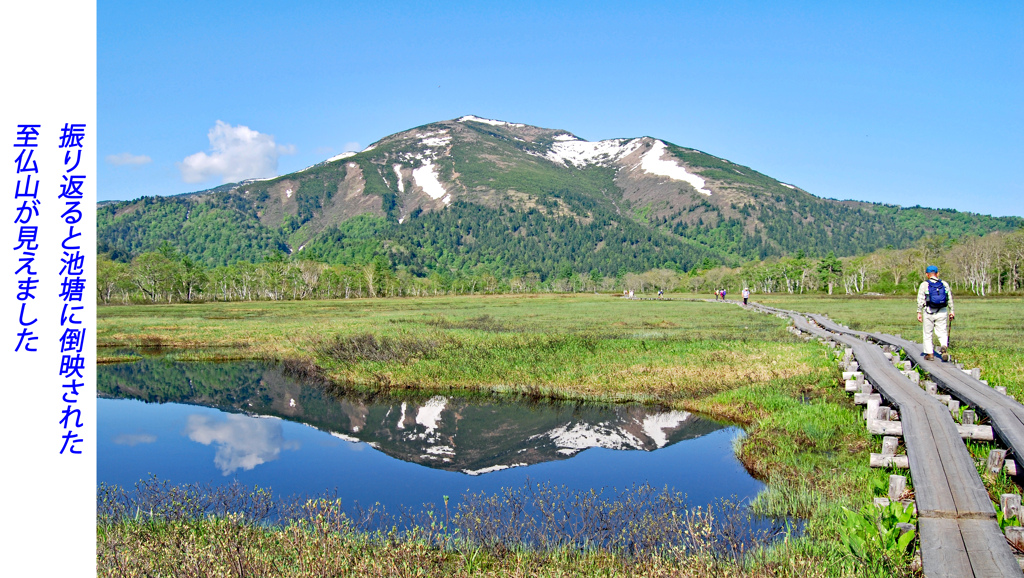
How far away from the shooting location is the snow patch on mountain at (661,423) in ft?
52.5

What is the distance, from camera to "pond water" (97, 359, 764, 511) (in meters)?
12.7

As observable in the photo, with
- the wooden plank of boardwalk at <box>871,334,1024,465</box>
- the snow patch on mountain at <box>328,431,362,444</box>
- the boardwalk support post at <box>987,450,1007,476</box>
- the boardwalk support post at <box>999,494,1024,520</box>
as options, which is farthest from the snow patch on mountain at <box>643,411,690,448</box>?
the boardwalk support post at <box>999,494,1024,520</box>

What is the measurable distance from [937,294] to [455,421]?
14.2 metres

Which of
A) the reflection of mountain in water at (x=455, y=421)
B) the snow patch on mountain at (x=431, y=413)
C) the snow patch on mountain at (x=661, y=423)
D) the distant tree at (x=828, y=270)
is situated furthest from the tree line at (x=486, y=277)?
the snow patch on mountain at (x=431, y=413)

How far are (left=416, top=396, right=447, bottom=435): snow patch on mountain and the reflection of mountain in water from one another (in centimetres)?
3

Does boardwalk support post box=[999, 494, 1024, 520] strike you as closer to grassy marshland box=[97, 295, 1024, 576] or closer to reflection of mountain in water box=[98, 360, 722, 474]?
grassy marshland box=[97, 295, 1024, 576]

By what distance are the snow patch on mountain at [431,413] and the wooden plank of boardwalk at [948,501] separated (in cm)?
1223

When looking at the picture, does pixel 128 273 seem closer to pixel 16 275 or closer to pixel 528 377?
pixel 528 377

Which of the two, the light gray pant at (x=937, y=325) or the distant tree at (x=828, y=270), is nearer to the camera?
the light gray pant at (x=937, y=325)

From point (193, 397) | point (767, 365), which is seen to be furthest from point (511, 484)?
point (193, 397)

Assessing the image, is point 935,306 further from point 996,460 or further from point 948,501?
point 948,501

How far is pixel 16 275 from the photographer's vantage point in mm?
4293

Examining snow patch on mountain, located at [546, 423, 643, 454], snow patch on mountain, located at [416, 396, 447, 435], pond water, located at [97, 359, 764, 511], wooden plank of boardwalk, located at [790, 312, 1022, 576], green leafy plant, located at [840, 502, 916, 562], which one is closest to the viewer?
wooden plank of boardwalk, located at [790, 312, 1022, 576]

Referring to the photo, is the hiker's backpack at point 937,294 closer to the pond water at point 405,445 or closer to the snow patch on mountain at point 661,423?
the pond water at point 405,445
